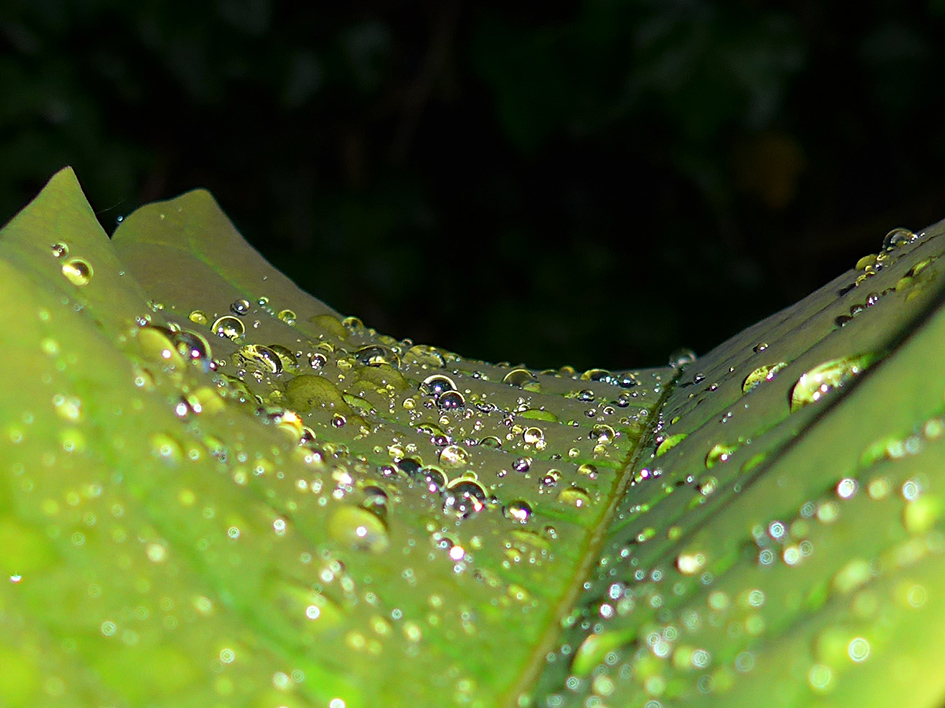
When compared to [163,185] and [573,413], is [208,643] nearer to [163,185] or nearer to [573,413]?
[573,413]

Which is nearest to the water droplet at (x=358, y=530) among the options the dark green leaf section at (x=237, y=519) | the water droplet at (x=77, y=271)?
the dark green leaf section at (x=237, y=519)

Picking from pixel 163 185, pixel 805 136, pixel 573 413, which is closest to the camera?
pixel 573 413

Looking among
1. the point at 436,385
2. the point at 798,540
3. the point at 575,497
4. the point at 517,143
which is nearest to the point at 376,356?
the point at 436,385

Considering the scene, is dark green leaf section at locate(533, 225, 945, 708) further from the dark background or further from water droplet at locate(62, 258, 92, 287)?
the dark background

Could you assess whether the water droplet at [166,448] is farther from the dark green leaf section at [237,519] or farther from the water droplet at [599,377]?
the water droplet at [599,377]

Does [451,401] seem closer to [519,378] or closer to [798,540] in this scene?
[519,378]

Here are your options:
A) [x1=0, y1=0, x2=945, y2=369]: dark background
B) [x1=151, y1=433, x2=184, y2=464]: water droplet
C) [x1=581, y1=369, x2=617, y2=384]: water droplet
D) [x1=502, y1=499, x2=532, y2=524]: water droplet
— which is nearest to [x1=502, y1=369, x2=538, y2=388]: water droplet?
[x1=581, y1=369, x2=617, y2=384]: water droplet

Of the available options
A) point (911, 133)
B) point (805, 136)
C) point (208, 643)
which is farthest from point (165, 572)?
point (911, 133)

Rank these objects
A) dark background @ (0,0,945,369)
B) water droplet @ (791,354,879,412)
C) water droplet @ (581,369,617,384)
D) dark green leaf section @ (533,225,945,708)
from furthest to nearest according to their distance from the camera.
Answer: dark background @ (0,0,945,369) → water droplet @ (581,369,617,384) → water droplet @ (791,354,879,412) → dark green leaf section @ (533,225,945,708)
